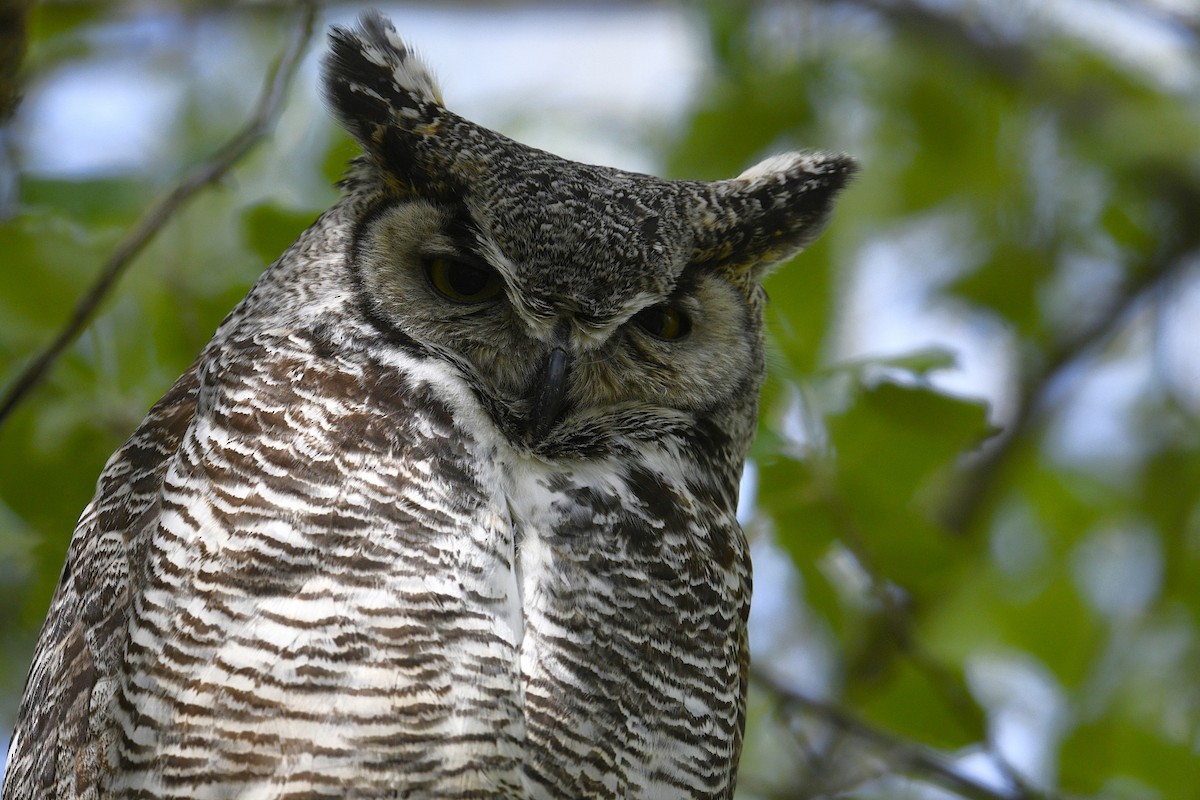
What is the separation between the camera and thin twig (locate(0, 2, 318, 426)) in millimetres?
2104

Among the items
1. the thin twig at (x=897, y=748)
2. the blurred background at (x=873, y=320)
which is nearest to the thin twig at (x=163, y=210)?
the blurred background at (x=873, y=320)

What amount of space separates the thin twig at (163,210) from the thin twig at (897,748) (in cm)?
155

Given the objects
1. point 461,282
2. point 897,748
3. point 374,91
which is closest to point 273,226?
point 374,91

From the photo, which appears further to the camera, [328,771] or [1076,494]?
[1076,494]

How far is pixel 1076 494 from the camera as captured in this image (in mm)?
5164

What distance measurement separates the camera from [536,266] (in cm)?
198

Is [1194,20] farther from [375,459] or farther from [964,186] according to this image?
[375,459]

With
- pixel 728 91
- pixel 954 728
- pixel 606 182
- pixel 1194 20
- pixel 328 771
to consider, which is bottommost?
pixel 328 771

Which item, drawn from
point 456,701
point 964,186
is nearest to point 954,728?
point 456,701

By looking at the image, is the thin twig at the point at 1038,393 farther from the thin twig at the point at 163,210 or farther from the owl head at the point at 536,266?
the thin twig at the point at 163,210

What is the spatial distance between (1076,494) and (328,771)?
4200 mm

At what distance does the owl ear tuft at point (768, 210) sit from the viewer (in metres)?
2.24

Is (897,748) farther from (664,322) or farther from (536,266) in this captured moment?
(536,266)

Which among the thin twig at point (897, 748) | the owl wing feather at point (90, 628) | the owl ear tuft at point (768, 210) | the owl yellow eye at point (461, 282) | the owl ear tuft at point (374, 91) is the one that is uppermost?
the owl ear tuft at point (768, 210)
